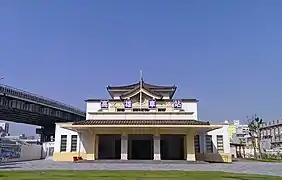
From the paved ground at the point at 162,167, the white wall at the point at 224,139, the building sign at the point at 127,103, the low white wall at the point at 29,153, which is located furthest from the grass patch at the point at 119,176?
the low white wall at the point at 29,153

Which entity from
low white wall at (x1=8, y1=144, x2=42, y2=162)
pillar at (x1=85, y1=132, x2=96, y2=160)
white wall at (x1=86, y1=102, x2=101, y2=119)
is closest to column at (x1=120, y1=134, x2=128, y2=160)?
pillar at (x1=85, y1=132, x2=96, y2=160)

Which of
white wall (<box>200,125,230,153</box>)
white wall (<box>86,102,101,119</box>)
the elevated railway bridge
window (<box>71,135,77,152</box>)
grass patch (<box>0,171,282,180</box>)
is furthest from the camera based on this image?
the elevated railway bridge

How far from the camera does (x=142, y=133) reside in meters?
30.2

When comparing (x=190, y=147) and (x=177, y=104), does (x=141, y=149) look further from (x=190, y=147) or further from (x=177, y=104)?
(x=190, y=147)

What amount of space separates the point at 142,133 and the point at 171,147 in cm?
620

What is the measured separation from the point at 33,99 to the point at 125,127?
3119 cm

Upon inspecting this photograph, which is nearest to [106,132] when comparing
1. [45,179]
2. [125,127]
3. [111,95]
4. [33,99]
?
[125,127]

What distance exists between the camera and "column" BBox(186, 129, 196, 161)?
29328 mm

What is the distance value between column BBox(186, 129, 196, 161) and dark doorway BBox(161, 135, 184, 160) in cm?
442

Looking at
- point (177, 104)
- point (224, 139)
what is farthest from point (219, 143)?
point (177, 104)

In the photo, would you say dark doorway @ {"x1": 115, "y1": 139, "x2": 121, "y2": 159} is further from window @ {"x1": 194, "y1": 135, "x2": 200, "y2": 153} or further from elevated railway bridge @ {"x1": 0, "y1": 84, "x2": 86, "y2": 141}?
elevated railway bridge @ {"x1": 0, "y1": 84, "x2": 86, "y2": 141}

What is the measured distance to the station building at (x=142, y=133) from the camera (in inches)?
1139

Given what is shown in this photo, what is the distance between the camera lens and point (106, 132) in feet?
98.0

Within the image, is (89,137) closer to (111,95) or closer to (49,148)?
(111,95)
